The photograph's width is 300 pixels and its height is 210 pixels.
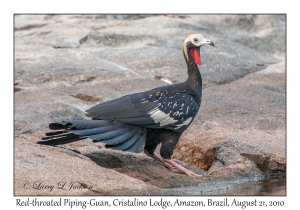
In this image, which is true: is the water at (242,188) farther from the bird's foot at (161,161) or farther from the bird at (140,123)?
the bird's foot at (161,161)

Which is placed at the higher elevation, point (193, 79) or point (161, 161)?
point (193, 79)

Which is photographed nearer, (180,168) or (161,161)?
(180,168)

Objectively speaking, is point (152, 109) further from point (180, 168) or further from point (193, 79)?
point (193, 79)

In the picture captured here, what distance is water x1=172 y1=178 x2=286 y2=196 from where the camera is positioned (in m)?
6.90

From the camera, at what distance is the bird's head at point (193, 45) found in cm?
851

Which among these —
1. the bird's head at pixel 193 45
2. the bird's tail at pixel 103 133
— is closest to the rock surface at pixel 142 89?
the bird's tail at pixel 103 133

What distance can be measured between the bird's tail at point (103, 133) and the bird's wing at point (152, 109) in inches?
4.3

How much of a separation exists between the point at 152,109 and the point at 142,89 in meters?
3.29

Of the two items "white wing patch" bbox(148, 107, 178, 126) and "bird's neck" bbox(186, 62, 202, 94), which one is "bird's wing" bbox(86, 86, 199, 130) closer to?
"white wing patch" bbox(148, 107, 178, 126)

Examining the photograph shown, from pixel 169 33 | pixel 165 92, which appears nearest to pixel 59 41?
pixel 169 33

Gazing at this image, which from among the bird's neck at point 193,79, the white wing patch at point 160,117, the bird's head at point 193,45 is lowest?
the white wing patch at point 160,117

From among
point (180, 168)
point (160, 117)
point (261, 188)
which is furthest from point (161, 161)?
point (261, 188)

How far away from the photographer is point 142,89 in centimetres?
1105
